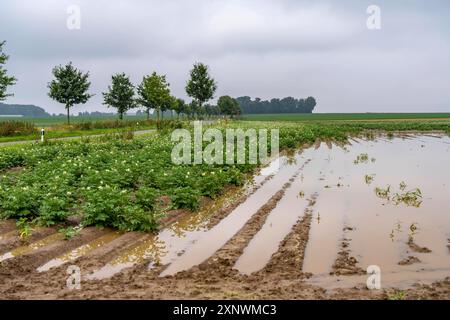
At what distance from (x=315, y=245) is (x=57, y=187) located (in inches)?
254

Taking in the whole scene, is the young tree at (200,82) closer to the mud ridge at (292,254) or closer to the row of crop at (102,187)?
the row of crop at (102,187)

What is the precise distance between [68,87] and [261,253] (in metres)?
38.7

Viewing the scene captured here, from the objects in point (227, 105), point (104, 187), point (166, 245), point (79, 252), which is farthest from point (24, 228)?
point (227, 105)

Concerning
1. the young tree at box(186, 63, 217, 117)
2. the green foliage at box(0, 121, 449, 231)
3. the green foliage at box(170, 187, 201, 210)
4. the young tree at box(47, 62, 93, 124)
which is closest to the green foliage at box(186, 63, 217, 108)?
the young tree at box(186, 63, 217, 117)

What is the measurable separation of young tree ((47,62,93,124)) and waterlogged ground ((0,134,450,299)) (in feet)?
110

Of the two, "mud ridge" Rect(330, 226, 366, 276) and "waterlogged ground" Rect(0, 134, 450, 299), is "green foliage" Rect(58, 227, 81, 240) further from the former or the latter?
"mud ridge" Rect(330, 226, 366, 276)

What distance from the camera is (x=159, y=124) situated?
133 feet

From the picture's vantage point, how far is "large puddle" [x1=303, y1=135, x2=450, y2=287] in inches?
296

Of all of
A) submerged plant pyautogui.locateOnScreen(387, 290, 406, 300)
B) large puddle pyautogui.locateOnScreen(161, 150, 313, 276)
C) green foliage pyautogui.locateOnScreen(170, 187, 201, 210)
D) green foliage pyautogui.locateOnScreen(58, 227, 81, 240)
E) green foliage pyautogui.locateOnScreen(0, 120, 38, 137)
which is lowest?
large puddle pyautogui.locateOnScreen(161, 150, 313, 276)

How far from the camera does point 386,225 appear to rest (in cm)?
1025

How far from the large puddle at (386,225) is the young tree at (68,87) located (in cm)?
3090

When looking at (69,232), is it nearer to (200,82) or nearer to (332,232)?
(332,232)

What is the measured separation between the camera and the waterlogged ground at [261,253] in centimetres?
651
